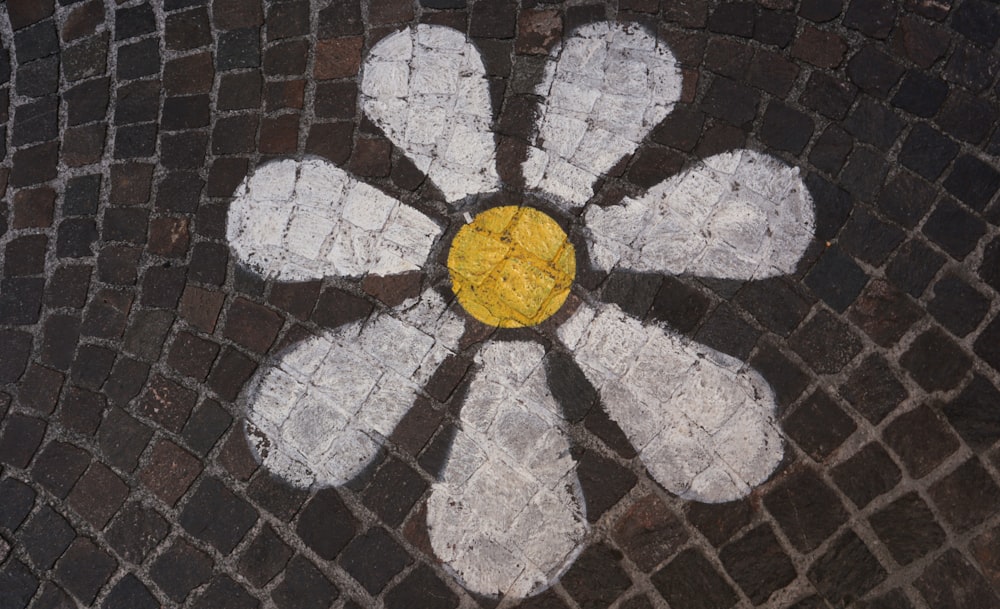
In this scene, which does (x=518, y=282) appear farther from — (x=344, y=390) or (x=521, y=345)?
(x=344, y=390)

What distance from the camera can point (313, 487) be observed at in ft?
8.99

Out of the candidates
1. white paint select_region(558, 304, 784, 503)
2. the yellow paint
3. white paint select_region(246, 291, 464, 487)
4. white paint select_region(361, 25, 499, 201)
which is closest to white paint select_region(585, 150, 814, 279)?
the yellow paint

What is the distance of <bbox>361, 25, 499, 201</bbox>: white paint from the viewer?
2871 mm

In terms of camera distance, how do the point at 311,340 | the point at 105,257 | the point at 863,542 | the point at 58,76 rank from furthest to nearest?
the point at 58,76 → the point at 105,257 → the point at 311,340 → the point at 863,542

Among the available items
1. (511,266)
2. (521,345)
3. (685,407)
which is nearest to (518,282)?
(511,266)

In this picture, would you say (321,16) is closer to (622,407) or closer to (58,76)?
(58,76)

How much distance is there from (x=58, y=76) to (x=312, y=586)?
237cm

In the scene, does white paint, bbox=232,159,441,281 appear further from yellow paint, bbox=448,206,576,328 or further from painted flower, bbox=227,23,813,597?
yellow paint, bbox=448,206,576,328

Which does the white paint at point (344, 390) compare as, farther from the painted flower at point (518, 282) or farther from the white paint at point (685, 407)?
the white paint at point (685, 407)

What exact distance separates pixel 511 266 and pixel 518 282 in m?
0.07

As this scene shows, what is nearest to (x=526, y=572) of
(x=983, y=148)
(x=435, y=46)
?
(x=435, y=46)

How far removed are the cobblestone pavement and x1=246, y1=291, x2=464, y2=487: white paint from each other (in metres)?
0.01

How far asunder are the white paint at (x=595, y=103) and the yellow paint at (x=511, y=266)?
15 cm

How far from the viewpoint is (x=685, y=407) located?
2.66m
